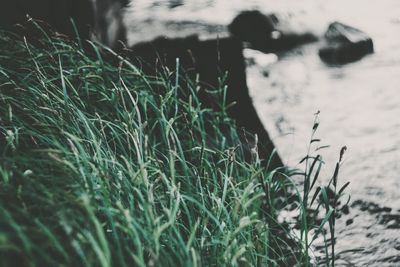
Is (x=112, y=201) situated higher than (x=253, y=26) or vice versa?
(x=112, y=201)

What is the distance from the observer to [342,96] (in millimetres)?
2623

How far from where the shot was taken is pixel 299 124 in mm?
2381

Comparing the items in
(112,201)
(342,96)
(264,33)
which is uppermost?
(112,201)

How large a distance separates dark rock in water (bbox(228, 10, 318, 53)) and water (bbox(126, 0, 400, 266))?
0.06 meters

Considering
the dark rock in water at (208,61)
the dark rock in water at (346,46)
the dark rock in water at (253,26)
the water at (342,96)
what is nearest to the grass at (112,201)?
the water at (342,96)

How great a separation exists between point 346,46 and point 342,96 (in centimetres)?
49

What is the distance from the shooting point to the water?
186 cm

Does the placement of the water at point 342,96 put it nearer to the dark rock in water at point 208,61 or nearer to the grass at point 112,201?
the dark rock in water at point 208,61

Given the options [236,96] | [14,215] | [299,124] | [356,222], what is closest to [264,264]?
[356,222]

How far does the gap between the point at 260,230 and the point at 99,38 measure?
1396mm

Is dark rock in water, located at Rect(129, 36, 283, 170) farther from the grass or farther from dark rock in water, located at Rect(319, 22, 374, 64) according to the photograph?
dark rock in water, located at Rect(319, 22, 374, 64)

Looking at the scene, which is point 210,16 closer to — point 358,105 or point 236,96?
point 236,96

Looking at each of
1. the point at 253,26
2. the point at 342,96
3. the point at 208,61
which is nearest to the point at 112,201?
the point at 208,61

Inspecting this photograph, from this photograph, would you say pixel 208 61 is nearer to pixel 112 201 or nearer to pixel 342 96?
pixel 342 96
